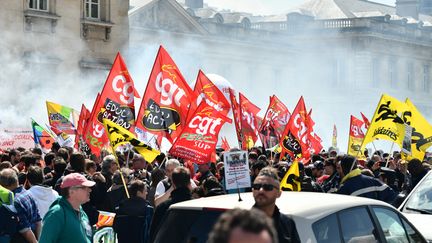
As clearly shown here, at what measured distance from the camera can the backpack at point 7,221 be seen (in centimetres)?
795

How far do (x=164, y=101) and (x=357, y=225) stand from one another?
22.5 feet

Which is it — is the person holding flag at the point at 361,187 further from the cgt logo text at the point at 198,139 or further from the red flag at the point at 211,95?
the red flag at the point at 211,95

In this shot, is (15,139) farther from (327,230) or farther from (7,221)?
(327,230)

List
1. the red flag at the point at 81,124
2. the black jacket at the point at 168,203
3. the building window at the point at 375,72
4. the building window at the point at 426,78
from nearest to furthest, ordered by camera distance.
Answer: the black jacket at the point at 168,203
the red flag at the point at 81,124
the building window at the point at 375,72
the building window at the point at 426,78

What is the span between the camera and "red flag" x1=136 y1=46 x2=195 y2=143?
1380cm

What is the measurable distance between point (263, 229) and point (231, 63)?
60.3 m

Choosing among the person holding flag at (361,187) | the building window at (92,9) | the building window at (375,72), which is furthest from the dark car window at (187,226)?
the building window at (375,72)

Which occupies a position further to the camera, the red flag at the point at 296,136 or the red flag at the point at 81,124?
the red flag at the point at 81,124

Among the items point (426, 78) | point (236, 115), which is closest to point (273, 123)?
point (236, 115)

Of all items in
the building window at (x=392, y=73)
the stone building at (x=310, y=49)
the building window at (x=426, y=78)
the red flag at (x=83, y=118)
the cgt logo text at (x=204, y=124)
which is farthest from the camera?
the building window at (x=426, y=78)

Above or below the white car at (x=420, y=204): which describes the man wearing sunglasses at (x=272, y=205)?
above

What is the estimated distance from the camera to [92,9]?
35594 mm

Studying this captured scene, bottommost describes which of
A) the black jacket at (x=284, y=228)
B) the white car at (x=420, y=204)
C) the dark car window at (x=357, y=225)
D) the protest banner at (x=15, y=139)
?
the protest banner at (x=15, y=139)

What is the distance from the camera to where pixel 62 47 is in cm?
3378
